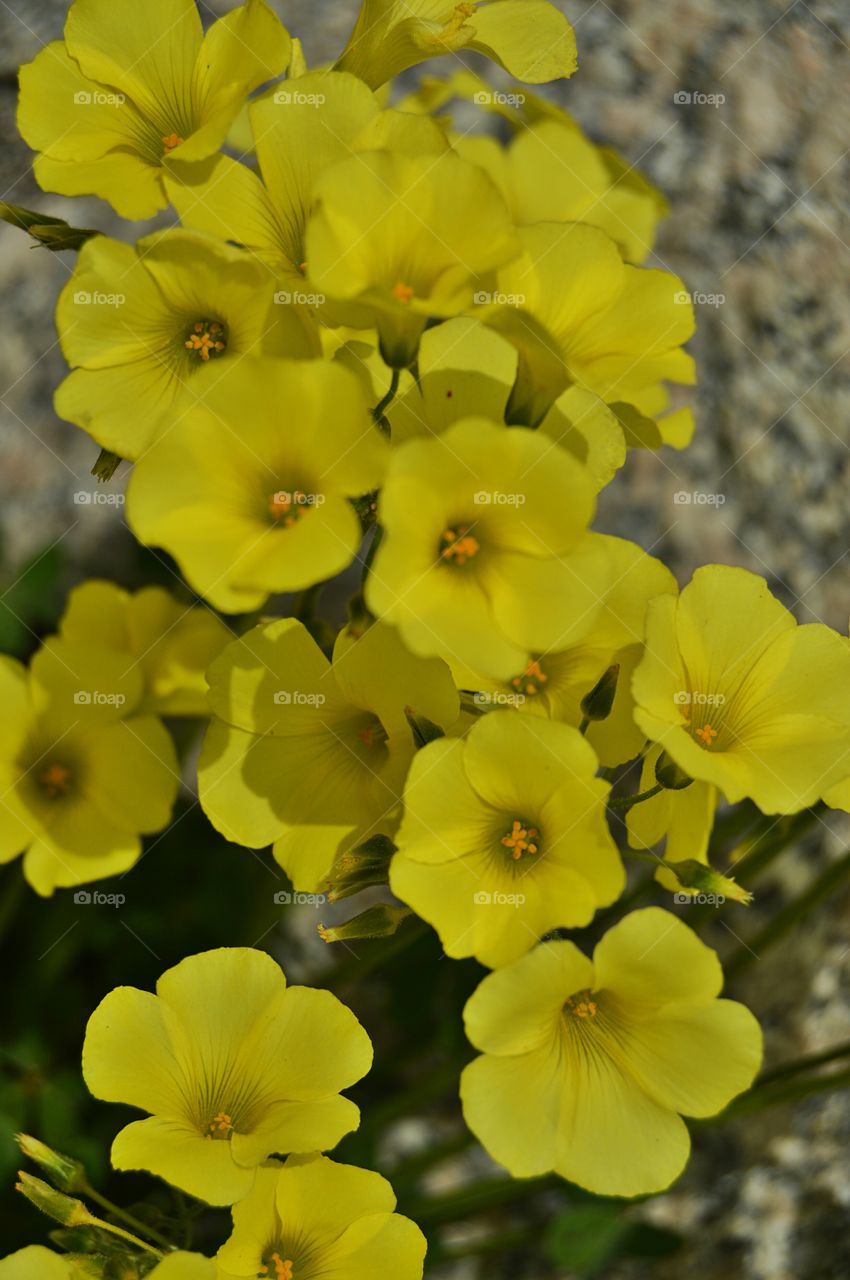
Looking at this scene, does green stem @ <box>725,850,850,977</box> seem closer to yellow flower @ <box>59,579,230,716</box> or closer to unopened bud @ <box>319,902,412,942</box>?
unopened bud @ <box>319,902,412,942</box>

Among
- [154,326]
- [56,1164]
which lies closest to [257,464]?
[154,326]

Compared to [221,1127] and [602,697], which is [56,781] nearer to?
[221,1127]

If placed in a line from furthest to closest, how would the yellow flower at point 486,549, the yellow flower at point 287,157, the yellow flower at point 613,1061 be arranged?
the yellow flower at point 287,157 < the yellow flower at point 613,1061 < the yellow flower at point 486,549

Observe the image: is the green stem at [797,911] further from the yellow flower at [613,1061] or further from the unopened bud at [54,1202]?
the unopened bud at [54,1202]

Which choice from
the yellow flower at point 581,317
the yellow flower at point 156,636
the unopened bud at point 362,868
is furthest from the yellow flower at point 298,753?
the yellow flower at point 156,636

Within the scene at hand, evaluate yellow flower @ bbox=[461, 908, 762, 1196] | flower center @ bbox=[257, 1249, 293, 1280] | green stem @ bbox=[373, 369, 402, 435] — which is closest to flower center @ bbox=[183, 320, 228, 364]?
green stem @ bbox=[373, 369, 402, 435]

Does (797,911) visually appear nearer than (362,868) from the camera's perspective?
No

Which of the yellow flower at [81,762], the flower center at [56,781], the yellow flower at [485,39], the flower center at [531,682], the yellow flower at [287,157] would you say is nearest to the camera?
the yellow flower at [287,157]
